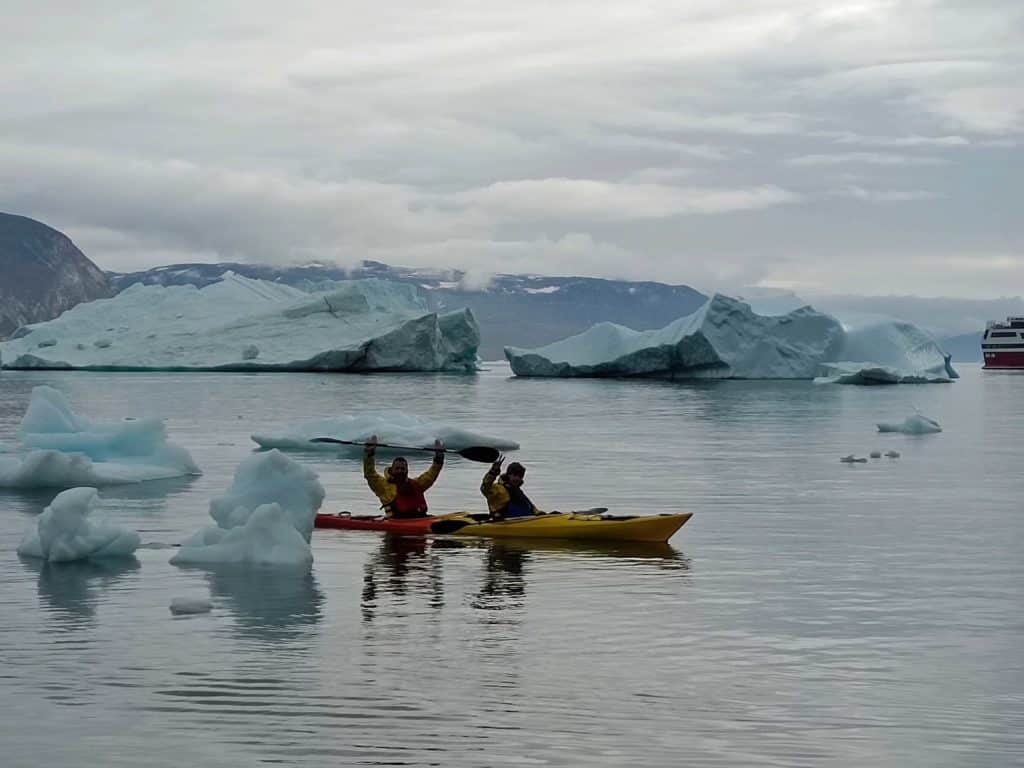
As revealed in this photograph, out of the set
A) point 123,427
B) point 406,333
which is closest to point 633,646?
point 123,427

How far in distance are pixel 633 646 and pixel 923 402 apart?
5233cm

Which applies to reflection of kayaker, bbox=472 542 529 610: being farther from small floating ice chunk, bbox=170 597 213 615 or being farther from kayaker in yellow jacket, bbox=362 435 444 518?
small floating ice chunk, bbox=170 597 213 615

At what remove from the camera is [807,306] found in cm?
7294

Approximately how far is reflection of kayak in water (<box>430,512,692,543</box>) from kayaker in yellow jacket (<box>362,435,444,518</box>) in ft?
→ 2.39

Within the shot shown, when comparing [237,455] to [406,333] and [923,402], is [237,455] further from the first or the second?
[406,333]

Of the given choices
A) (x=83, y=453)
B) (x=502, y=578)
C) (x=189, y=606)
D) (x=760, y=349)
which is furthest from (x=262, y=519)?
(x=760, y=349)

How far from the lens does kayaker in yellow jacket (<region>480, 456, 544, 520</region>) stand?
16.9 metres

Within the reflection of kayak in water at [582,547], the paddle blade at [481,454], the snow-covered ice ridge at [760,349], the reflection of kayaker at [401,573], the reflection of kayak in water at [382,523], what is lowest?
the reflection of kayak in water at [582,547]

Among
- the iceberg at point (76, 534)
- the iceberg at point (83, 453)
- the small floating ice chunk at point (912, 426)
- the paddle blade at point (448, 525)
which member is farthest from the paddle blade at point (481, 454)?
the small floating ice chunk at point (912, 426)

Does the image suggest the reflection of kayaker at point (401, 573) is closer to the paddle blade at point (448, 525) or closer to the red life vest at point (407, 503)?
the paddle blade at point (448, 525)

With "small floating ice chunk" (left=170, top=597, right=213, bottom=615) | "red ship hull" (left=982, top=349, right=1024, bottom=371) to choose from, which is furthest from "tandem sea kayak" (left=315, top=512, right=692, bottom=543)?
"red ship hull" (left=982, top=349, right=1024, bottom=371)

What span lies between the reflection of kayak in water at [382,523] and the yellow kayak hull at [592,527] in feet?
2.67

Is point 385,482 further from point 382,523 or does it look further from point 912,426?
point 912,426

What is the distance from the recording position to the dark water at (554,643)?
784 centimetres
